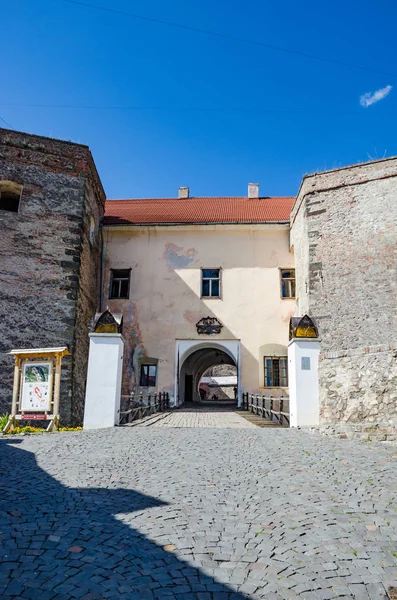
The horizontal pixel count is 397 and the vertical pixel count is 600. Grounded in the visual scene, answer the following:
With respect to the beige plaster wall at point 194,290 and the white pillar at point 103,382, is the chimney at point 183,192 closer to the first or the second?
the beige plaster wall at point 194,290

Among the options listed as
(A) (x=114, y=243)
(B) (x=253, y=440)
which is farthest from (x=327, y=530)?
(A) (x=114, y=243)

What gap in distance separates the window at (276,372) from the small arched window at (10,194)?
465 inches

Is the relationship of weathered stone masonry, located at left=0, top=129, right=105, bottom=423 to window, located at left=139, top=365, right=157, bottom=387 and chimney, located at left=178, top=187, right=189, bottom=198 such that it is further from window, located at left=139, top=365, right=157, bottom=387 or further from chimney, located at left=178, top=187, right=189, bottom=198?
chimney, located at left=178, top=187, right=189, bottom=198

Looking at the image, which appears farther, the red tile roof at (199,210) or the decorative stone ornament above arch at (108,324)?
the red tile roof at (199,210)

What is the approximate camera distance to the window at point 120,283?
21.1 meters

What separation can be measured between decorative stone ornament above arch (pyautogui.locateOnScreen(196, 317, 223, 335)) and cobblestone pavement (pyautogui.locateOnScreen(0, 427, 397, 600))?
13.0 metres

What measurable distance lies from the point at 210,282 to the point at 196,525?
17.2 m

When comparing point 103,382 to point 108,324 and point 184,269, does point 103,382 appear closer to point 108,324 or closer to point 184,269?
point 108,324

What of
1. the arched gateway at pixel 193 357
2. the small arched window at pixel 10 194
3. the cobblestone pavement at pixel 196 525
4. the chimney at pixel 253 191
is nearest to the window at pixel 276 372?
the arched gateway at pixel 193 357

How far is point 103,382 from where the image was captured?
10750 mm

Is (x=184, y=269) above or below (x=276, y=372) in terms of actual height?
above

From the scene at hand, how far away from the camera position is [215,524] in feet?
13.1

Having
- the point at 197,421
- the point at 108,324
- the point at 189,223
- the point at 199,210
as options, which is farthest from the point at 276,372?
the point at 108,324

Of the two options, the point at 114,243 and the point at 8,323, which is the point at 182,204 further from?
the point at 8,323
